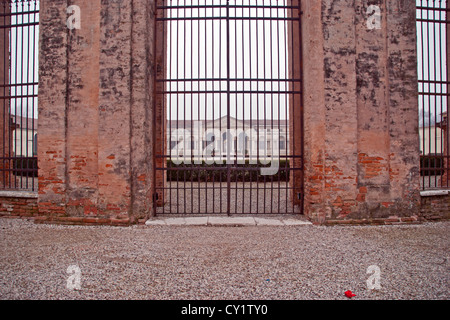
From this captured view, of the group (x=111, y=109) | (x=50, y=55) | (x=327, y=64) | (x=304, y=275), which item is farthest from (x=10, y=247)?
(x=327, y=64)

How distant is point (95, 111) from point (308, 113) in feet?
14.3

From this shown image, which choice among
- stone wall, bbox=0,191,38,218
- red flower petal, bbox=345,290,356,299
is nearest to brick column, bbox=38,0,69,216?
stone wall, bbox=0,191,38,218

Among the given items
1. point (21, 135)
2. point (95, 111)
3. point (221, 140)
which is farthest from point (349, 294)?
point (21, 135)

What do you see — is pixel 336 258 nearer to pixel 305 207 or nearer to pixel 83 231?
pixel 305 207

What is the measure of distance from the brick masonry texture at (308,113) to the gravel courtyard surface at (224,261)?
0.63m

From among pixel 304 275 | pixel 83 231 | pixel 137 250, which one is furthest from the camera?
pixel 83 231

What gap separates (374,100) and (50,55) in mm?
6651

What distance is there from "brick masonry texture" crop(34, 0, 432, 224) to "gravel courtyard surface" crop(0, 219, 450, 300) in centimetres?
63

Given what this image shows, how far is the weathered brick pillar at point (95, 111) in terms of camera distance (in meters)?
5.18

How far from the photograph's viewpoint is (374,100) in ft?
17.3

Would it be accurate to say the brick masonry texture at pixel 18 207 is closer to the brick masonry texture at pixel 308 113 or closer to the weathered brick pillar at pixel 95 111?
the weathered brick pillar at pixel 95 111

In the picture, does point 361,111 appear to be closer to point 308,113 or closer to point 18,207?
point 308,113

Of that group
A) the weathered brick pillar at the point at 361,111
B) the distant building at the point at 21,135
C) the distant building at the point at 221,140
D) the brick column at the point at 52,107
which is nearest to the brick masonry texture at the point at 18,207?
the brick column at the point at 52,107

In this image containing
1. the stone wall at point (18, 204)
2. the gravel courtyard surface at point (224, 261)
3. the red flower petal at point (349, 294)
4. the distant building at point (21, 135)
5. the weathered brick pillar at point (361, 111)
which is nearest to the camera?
the red flower petal at point (349, 294)
